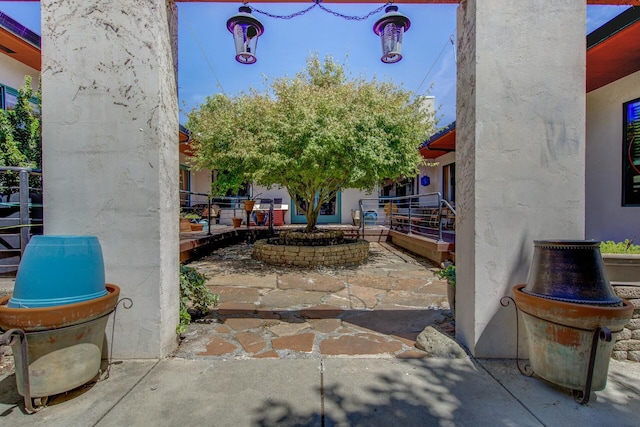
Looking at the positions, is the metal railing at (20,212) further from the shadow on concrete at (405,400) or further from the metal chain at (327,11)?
the shadow on concrete at (405,400)

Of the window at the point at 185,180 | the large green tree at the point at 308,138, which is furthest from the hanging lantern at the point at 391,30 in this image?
the window at the point at 185,180

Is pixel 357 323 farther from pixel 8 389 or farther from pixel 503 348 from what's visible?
pixel 8 389

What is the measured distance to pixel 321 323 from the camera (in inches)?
136

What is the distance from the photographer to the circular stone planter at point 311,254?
6594 mm

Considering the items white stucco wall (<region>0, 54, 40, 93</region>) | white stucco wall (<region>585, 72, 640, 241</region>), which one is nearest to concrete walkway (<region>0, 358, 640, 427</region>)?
white stucco wall (<region>585, 72, 640, 241</region>)

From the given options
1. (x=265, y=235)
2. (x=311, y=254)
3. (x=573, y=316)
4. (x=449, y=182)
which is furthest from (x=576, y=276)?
(x=449, y=182)

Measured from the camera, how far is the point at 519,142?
8.29ft

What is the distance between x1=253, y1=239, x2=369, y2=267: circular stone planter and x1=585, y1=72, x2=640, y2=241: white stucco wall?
445cm

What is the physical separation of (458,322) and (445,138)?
7.06 meters

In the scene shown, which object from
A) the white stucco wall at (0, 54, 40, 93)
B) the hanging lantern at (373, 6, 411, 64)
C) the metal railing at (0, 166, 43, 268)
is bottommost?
the metal railing at (0, 166, 43, 268)

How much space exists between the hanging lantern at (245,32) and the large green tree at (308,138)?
162 cm

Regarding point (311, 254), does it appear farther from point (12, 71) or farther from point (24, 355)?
point (12, 71)

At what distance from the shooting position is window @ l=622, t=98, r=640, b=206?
4996 mm

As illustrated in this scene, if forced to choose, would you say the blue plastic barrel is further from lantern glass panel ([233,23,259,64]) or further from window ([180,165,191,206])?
window ([180,165,191,206])
